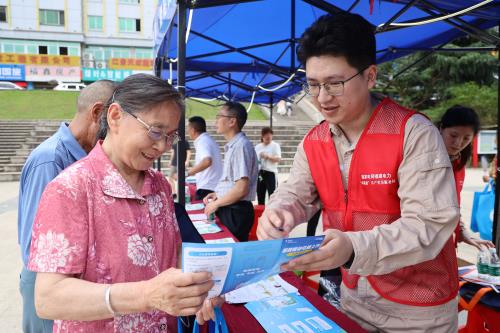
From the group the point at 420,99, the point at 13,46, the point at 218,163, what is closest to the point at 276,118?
the point at 420,99

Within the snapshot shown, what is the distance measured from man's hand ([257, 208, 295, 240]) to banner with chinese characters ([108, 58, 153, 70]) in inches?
1456

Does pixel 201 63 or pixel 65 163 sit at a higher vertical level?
pixel 201 63

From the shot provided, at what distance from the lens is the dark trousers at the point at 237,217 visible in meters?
3.41

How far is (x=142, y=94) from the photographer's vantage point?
1160 mm

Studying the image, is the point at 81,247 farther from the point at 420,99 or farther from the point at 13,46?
the point at 13,46

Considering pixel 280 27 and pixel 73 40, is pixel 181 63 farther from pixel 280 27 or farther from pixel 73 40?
pixel 73 40

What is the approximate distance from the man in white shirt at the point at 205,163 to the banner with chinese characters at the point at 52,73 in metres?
32.6

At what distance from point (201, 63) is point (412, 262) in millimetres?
5374

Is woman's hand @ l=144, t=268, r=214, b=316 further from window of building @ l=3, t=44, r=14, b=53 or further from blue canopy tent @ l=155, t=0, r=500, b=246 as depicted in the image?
window of building @ l=3, t=44, r=14, b=53

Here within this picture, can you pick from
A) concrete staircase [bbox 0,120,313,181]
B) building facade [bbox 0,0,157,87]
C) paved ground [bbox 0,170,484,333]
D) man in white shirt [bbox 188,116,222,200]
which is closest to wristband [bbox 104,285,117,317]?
paved ground [bbox 0,170,484,333]

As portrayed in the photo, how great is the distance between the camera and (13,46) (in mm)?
33750

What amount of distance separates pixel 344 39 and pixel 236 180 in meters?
2.36

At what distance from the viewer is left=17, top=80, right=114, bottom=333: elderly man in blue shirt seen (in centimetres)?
158

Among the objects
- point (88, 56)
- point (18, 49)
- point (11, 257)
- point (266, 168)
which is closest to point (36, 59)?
point (18, 49)
